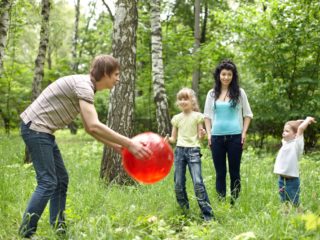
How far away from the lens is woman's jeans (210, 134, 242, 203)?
516 cm

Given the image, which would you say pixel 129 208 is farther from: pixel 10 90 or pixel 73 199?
pixel 10 90

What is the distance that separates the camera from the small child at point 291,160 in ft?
14.7

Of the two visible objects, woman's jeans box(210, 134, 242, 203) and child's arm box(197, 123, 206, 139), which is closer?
child's arm box(197, 123, 206, 139)

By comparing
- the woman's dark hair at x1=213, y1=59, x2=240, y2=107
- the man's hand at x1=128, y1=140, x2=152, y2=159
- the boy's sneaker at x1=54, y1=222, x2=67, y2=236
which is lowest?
the boy's sneaker at x1=54, y1=222, x2=67, y2=236

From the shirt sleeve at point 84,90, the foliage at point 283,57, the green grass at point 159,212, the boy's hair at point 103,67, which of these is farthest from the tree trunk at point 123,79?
the foliage at point 283,57

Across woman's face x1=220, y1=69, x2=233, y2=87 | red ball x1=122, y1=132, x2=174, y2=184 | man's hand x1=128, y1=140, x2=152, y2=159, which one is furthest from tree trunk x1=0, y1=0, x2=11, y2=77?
man's hand x1=128, y1=140, x2=152, y2=159

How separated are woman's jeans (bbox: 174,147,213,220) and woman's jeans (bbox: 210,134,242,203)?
605 millimetres

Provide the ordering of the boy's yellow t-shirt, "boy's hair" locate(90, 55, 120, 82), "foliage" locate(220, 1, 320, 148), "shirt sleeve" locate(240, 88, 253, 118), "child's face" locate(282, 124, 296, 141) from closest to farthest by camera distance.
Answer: "boy's hair" locate(90, 55, 120, 82), "child's face" locate(282, 124, 296, 141), the boy's yellow t-shirt, "shirt sleeve" locate(240, 88, 253, 118), "foliage" locate(220, 1, 320, 148)

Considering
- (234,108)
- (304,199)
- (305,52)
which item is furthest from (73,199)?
(305,52)

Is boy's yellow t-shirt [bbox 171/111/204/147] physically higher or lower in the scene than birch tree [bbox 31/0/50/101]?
lower

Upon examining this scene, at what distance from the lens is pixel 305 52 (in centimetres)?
1134

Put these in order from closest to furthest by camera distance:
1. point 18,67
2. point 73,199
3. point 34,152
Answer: point 34,152, point 73,199, point 18,67

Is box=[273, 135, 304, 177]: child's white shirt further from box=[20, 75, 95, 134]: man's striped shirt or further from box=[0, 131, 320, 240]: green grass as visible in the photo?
box=[20, 75, 95, 134]: man's striped shirt

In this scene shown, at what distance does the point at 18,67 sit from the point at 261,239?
13.6 m
